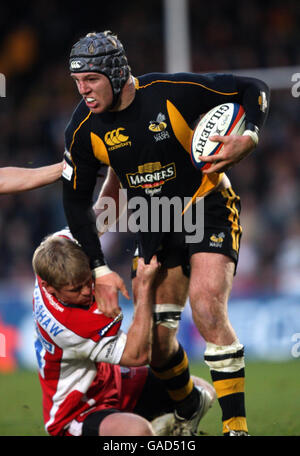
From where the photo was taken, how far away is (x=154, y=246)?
478 centimetres

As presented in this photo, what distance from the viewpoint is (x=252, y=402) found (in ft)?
22.1

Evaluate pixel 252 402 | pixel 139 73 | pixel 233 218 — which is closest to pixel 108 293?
pixel 233 218

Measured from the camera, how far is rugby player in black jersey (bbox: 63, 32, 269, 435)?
438 centimetres

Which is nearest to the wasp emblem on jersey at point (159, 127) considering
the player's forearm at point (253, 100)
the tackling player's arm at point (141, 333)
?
the player's forearm at point (253, 100)

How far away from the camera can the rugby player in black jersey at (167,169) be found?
438 cm

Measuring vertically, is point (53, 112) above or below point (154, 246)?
above

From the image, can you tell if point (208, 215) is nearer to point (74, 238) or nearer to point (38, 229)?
point (74, 238)

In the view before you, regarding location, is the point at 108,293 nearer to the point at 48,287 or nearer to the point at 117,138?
the point at 48,287

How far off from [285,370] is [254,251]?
8.96 feet

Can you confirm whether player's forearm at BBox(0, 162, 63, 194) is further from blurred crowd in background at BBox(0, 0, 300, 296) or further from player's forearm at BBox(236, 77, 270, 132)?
blurred crowd in background at BBox(0, 0, 300, 296)

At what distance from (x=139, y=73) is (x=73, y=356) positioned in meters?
9.10

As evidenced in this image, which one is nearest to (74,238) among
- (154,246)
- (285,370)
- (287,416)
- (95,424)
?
(154,246)

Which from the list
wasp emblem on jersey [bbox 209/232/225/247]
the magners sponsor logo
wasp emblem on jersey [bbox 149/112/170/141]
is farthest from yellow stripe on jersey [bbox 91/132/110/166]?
wasp emblem on jersey [bbox 209/232/225/247]

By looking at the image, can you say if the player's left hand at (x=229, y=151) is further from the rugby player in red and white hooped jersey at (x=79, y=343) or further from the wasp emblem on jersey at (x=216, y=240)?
the rugby player in red and white hooped jersey at (x=79, y=343)
